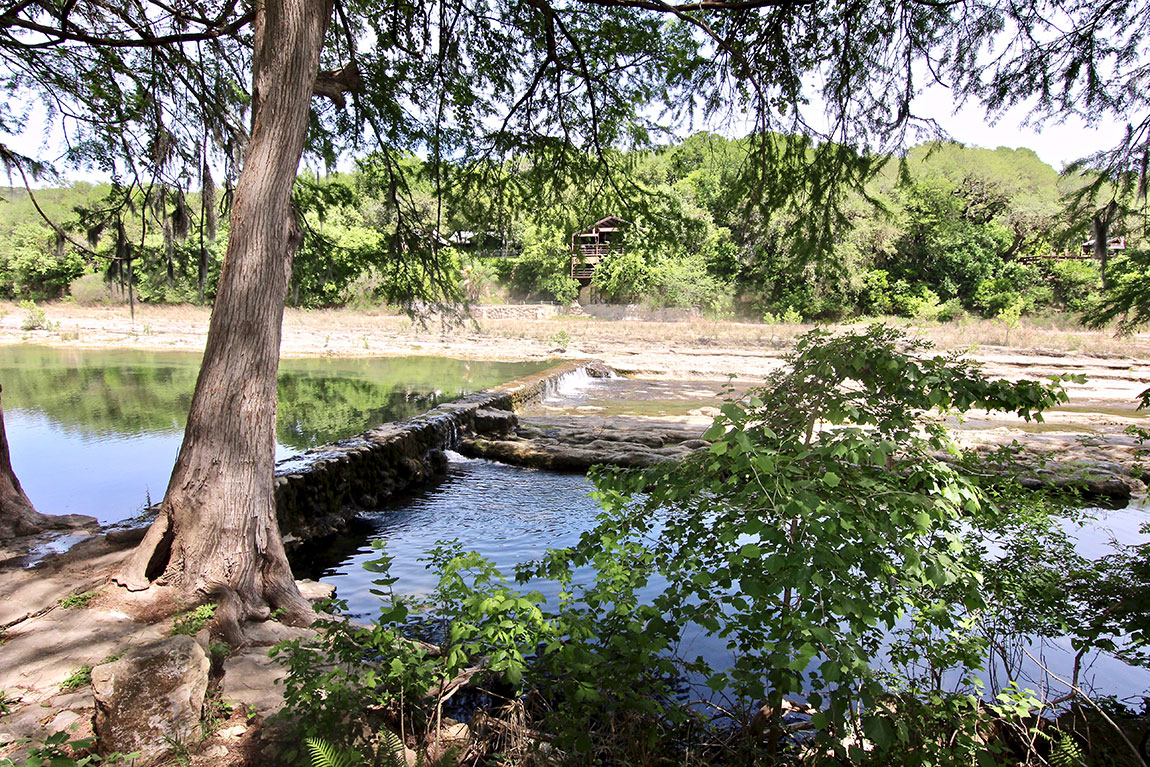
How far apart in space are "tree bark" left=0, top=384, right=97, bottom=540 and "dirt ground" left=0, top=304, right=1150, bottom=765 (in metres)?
0.81

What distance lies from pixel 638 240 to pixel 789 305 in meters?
32.4

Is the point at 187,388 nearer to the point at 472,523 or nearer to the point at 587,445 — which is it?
the point at 587,445

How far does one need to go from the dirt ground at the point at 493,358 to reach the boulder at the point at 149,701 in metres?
0.16

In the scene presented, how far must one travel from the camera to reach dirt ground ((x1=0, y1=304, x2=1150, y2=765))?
→ 108 inches

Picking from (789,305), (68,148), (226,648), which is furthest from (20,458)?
(789,305)

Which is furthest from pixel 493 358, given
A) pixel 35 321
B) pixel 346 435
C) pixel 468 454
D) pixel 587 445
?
pixel 35 321

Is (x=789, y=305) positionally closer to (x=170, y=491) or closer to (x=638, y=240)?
(x=638, y=240)

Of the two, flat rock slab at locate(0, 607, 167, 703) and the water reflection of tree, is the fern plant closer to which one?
flat rock slab at locate(0, 607, 167, 703)

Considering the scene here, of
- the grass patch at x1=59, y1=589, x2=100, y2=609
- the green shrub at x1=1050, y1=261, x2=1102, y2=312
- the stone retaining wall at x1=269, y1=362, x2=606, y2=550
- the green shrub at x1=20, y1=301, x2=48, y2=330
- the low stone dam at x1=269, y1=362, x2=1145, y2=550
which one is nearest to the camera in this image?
the grass patch at x1=59, y1=589, x2=100, y2=609

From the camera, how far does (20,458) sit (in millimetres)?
9055

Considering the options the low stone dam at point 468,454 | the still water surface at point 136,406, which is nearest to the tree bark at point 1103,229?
the low stone dam at point 468,454

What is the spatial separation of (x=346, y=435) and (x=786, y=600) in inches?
385

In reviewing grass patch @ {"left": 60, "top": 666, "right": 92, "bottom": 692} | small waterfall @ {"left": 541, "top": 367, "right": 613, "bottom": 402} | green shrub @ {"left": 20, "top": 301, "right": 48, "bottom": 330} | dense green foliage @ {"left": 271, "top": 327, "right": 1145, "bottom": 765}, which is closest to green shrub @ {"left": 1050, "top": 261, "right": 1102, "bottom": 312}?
small waterfall @ {"left": 541, "top": 367, "right": 613, "bottom": 402}

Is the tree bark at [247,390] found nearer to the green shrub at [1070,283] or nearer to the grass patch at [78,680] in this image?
the grass patch at [78,680]
